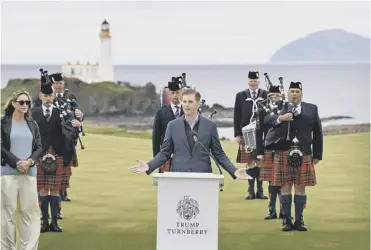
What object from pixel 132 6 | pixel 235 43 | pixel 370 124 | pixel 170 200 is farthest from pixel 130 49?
pixel 170 200

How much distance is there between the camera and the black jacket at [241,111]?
8586 millimetres

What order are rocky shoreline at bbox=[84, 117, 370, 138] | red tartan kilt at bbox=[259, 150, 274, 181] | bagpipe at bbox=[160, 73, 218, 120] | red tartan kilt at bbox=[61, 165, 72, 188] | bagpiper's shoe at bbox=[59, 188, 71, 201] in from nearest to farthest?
red tartan kilt at bbox=[61, 165, 72, 188] → bagpipe at bbox=[160, 73, 218, 120] → red tartan kilt at bbox=[259, 150, 274, 181] → bagpiper's shoe at bbox=[59, 188, 71, 201] → rocky shoreline at bbox=[84, 117, 370, 138]

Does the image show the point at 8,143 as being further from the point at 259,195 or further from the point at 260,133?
the point at 259,195

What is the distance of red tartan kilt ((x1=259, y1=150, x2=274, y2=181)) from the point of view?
27.4 ft

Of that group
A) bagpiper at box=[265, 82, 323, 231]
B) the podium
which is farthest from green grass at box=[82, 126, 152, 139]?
the podium

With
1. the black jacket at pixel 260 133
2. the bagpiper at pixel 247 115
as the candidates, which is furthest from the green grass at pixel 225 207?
the black jacket at pixel 260 133

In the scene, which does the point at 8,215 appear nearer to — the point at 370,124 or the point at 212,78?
the point at 212,78

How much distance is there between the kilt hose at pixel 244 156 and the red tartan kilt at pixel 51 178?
182cm

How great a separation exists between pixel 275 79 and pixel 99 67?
1861 mm

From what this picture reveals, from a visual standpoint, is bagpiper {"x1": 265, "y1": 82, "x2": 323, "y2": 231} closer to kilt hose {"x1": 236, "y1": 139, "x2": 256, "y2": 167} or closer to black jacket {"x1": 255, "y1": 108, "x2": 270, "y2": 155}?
black jacket {"x1": 255, "y1": 108, "x2": 270, "y2": 155}

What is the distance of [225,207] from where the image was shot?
339 inches

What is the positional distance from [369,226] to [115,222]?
7.85 ft

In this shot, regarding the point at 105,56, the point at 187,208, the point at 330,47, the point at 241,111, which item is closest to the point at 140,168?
the point at 187,208

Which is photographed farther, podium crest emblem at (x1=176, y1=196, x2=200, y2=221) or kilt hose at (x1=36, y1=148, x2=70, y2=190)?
kilt hose at (x1=36, y1=148, x2=70, y2=190)
